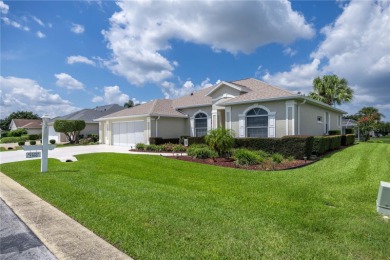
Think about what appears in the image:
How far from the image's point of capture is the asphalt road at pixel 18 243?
367cm

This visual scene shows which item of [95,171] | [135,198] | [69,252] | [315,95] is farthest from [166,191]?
[315,95]

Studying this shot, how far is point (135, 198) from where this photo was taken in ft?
20.5

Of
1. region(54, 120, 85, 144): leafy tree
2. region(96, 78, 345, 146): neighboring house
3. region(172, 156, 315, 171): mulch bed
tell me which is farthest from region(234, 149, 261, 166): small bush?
region(54, 120, 85, 144): leafy tree

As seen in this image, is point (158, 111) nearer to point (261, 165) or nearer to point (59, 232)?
point (261, 165)

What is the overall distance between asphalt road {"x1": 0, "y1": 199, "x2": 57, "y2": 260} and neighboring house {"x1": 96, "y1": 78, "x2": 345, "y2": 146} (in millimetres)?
14807

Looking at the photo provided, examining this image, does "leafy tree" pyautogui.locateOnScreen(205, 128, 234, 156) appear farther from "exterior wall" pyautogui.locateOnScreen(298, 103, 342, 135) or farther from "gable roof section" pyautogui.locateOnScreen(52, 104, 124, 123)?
"gable roof section" pyautogui.locateOnScreen(52, 104, 124, 123)

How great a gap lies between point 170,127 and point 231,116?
25.4 feet

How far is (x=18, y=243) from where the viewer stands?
408 centimetres

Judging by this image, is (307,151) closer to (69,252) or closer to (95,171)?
(95,171)

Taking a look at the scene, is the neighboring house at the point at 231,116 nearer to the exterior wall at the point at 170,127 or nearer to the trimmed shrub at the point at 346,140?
the exterior wall at the point at 170,127

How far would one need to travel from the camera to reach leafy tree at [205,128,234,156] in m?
14.0

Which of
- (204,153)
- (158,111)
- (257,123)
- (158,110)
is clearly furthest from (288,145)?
(158,110)

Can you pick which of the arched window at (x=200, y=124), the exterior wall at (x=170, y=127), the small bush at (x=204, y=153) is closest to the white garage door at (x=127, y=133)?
the exterior wall at (x=170, y=127)

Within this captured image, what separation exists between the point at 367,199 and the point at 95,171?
956 centimetres
